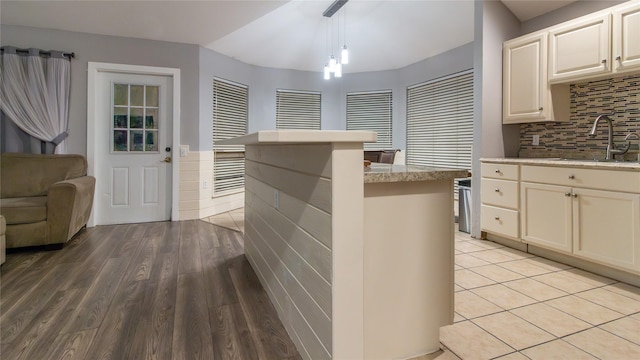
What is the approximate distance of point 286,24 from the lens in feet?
15.9

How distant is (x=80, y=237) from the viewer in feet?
12.2

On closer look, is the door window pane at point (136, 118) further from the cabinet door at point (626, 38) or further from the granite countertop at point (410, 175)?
the cabinet door at point (626, 38)

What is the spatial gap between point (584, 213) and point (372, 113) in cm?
417

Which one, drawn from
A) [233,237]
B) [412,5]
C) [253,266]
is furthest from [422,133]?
[253,266]

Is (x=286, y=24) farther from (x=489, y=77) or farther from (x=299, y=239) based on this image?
(x=299, y=239)

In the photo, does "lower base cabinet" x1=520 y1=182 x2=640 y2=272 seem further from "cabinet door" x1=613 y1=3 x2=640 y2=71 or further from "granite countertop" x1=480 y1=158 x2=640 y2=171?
"cabinet door" x1=613 y1=3 x2=640 y2=71

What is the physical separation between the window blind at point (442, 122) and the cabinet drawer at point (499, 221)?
153 centimetres

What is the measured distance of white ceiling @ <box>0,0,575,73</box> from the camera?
3.59 m

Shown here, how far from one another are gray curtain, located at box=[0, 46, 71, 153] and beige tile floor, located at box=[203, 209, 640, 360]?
4531 millimetres

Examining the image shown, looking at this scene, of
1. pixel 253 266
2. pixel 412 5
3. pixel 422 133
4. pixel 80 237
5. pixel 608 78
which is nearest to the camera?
pixel 253 266

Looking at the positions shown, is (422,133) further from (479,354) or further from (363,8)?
(479,354)

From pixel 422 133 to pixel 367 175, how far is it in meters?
4.72

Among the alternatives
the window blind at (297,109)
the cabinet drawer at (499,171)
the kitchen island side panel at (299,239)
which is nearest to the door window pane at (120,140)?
the window blind at (297,109)

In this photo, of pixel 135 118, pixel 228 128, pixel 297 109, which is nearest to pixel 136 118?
pixel 135 118
